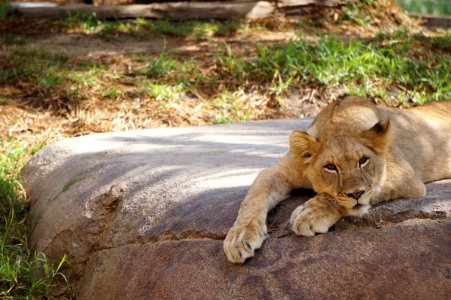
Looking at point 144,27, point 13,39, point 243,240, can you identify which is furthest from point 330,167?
point 144,27

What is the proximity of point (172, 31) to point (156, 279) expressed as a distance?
6.27 metres

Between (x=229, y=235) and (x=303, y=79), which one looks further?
(x=303, y=79)

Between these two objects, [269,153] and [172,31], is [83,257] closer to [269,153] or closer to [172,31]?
[269,153]

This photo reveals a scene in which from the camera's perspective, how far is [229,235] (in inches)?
122

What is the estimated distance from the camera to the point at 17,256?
14.5 feet

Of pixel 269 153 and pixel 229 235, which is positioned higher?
pixel 229 235

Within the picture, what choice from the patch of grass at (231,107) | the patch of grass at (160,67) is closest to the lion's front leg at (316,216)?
the patch of grass at (231,107)

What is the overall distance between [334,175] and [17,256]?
2169 millimetres

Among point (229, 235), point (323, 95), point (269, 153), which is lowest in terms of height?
point (323, 95)

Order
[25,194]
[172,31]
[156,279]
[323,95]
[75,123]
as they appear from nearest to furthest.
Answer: [156,279] < [25,194] < [75,123] < [323,95] < [172,31]

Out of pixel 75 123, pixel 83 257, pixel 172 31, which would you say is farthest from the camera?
pixel 172 31

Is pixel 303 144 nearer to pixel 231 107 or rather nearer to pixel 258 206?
pixel 258 206

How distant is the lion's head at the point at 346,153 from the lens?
3051mm

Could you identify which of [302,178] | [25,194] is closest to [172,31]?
[25,194]
